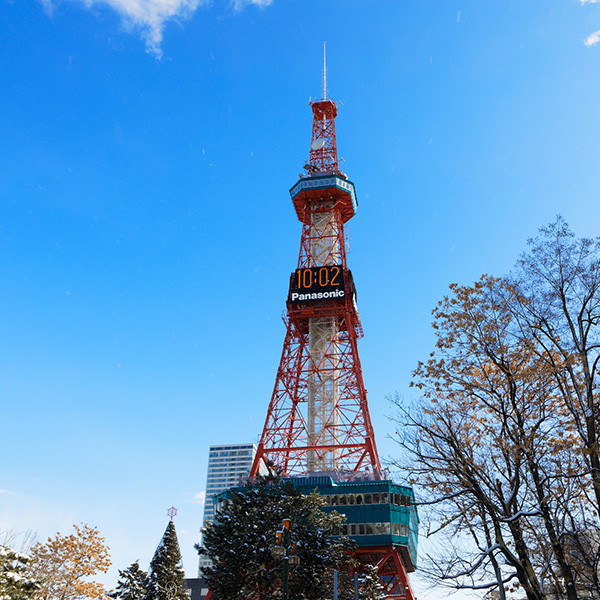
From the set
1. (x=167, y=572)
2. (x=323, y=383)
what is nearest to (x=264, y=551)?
(x=167, y=572)

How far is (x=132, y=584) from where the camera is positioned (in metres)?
47.0

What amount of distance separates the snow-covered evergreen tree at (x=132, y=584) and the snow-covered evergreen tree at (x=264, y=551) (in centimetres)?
1730

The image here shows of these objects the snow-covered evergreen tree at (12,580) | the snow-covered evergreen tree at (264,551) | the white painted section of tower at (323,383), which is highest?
the white painted section of tower at (323,383)

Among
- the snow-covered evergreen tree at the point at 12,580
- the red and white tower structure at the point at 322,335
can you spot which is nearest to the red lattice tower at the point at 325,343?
the red and white tower structure at the point at 322,335

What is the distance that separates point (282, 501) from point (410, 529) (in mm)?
23299

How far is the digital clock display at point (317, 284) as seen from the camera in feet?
210

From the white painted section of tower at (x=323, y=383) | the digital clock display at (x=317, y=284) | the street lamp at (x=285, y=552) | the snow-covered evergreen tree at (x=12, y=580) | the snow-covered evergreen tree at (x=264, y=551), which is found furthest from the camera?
the digital clock display at (x=317, y=284)

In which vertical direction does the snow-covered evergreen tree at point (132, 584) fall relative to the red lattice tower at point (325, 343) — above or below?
below

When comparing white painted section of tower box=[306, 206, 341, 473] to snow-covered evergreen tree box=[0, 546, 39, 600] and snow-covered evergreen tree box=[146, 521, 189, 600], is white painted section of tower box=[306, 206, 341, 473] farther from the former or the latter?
snow-covered evergreen tree box=[0, 546, 39, 600]

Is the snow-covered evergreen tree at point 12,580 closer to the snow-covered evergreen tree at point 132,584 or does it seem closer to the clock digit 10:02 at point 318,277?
the snow-covered evergreen tree at point 132,584

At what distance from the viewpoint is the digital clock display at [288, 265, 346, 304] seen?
64.0 m

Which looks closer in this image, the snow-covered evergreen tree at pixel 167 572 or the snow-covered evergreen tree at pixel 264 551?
the snow-covered evergreen tree at pixel 264 551

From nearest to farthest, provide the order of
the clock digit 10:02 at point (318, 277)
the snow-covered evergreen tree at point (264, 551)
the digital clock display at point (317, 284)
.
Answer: the snow-covered evergreen tree at point (264, 551)
the digital clock display at point (317, 284)
the clock digit 10:02 at point (318, 277)

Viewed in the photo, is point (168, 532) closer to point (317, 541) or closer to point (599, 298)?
point (317, 541)
